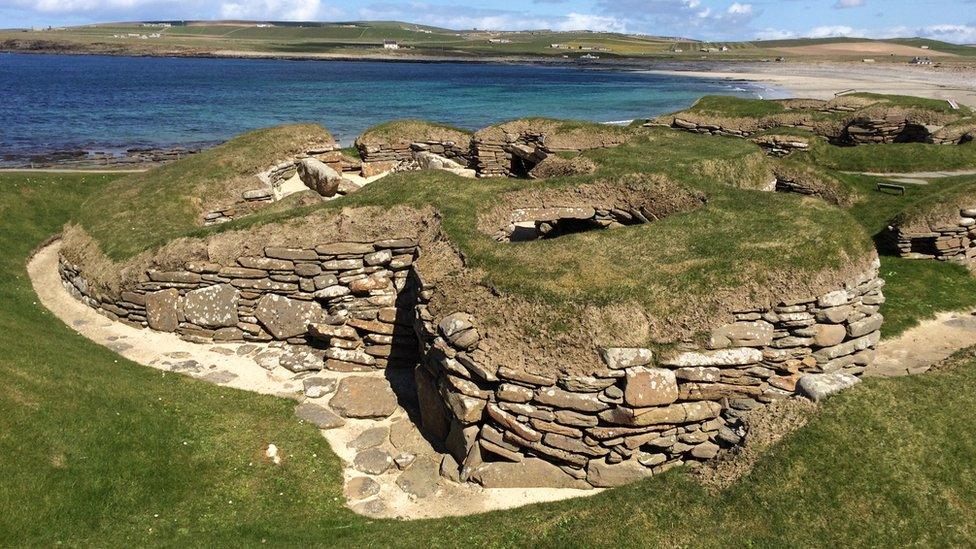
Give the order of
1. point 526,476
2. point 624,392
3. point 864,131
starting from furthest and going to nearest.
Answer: point 864,131, point 526,476, point 624,392

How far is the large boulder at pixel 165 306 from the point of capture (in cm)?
1568

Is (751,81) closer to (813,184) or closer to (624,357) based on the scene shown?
(813,184)

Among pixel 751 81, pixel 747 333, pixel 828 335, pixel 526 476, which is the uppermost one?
pixel 751 81

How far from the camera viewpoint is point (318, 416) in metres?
12.7

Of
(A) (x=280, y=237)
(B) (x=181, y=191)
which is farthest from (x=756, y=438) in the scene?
(B) (x=181, y=191)

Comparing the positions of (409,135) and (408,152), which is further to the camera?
(409,135)

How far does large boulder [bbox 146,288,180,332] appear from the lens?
15.7 meters

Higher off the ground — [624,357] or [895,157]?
[895,157]

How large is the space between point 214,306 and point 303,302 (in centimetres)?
241

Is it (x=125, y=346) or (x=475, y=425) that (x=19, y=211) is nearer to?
(x=125, y=346)

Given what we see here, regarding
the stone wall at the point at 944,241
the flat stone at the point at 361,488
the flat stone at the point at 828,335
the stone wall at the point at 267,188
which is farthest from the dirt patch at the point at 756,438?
the stone wall at the point at 267,188

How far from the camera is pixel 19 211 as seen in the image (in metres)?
21.2

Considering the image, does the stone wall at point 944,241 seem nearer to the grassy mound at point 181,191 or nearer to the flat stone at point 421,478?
the flat stone at point 421,478

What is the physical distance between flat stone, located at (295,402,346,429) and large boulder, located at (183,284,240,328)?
3.97 m
